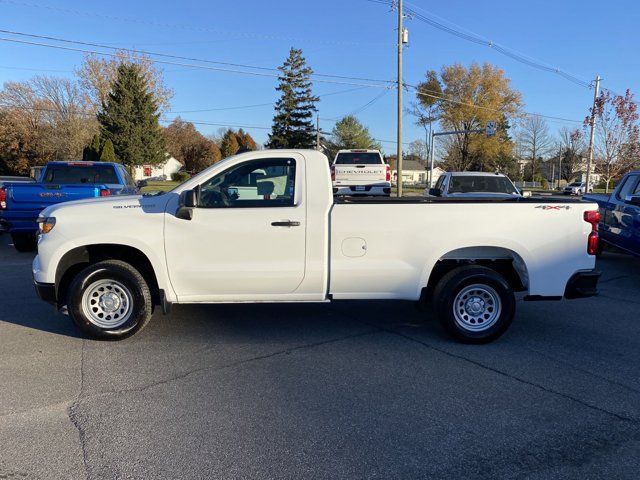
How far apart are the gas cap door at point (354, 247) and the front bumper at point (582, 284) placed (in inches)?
86.9

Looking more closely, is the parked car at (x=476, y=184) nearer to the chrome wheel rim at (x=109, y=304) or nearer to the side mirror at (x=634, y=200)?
the side mirror at (x=634, y=200)

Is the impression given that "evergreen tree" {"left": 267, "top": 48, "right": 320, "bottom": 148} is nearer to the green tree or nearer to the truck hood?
the green tree

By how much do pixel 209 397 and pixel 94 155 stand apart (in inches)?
1680

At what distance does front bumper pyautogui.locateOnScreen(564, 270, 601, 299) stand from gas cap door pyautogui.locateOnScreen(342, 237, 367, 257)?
7.24 ft

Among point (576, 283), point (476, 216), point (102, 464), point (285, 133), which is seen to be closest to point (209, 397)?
point (102, 464)

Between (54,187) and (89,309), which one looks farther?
(54,187)

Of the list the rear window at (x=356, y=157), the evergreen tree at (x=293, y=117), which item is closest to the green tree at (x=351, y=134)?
the evergreen tree at (x=293, y=117)

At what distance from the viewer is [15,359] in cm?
469

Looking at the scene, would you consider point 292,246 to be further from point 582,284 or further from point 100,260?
point 582,284

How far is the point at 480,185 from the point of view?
13055mm

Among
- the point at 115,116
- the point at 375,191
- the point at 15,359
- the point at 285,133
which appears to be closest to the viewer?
the point at 15,359

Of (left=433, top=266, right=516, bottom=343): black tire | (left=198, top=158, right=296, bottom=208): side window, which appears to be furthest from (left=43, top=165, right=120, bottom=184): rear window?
(left=433, top=266, right=516, bottom=343): black tire

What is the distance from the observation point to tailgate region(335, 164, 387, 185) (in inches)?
719

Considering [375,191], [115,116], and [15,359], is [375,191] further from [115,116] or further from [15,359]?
[115,116]
